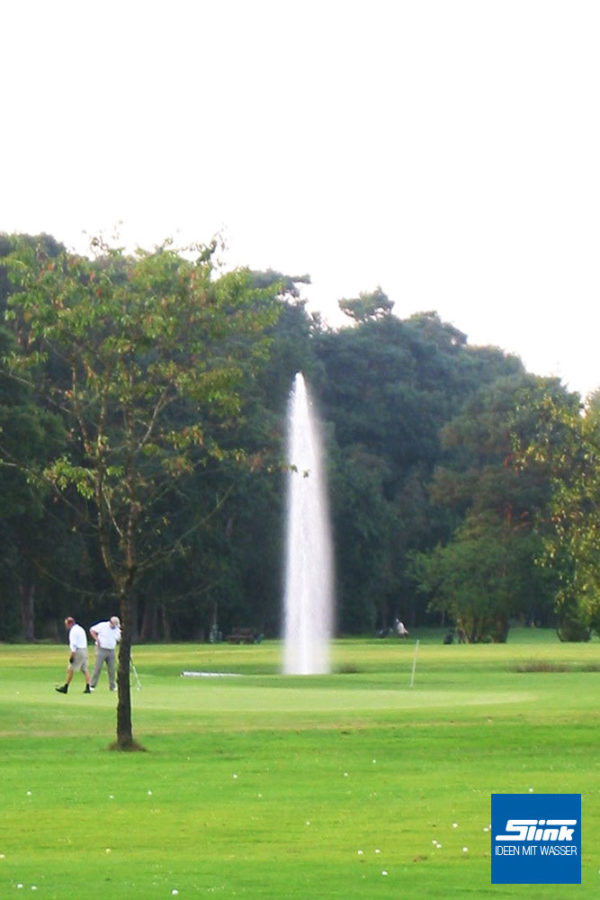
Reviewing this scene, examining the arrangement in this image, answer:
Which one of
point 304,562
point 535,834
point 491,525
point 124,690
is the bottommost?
point 535,834

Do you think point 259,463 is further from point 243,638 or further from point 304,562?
point 243,638

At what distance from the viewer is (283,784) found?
832 inches

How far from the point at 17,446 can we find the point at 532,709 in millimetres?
43080

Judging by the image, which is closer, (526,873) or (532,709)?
(526,873)

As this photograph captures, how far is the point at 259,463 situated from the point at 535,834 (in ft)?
52.1

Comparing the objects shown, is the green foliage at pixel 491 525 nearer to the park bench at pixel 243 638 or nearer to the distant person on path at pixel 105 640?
the park bench at pixel 243 638

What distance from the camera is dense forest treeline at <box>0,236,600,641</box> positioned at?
26391mm

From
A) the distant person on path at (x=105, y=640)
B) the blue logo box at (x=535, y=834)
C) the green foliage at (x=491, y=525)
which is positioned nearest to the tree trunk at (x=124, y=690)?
the distant person on path at (x=105, y=640)

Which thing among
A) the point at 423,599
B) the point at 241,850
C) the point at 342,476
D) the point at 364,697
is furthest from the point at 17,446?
the point at 241,850

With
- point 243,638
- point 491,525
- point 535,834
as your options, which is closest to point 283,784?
point 535,834

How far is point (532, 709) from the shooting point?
33.4 meters

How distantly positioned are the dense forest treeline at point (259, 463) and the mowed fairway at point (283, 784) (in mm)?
2908

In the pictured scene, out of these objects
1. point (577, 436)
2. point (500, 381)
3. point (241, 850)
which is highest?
point (500, 381)

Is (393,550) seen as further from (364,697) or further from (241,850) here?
(241,850)
